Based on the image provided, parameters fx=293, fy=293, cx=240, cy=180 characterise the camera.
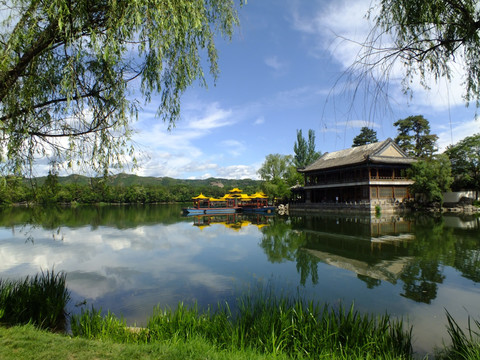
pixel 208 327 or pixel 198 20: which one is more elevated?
pixel 198 20

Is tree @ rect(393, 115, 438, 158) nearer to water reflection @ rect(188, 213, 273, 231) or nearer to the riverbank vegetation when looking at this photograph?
water reflection @ rect(188, 213, 273, 231)

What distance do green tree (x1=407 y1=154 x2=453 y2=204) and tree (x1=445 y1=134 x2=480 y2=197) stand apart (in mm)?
1750

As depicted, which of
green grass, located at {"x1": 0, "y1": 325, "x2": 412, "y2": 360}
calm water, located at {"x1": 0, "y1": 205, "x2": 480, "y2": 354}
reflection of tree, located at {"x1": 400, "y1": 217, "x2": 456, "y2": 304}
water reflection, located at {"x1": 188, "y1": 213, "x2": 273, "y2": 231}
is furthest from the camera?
water reflection, located at {"x1": 188, "y1": 213, "x2": 273, "y2": 231}

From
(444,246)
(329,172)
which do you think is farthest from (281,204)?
(444,246)

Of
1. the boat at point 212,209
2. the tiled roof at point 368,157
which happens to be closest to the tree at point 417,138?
the tiled roof at point 368,157

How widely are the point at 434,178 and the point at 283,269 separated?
21468 mm

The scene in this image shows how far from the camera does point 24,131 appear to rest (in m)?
3.70

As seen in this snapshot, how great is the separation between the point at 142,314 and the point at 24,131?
3647mm

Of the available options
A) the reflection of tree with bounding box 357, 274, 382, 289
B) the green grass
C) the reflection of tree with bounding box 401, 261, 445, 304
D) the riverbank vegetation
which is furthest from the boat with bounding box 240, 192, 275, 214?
the green grass

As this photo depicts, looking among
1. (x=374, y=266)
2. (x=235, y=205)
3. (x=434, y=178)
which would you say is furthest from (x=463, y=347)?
(x=235, y=205)

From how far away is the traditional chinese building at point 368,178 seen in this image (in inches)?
1007

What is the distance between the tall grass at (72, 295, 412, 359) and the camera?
11.1ft

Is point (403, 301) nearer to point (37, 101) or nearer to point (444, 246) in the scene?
point (444, 246)

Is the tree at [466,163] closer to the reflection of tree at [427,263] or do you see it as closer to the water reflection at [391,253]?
the water reflection at [391,253]
